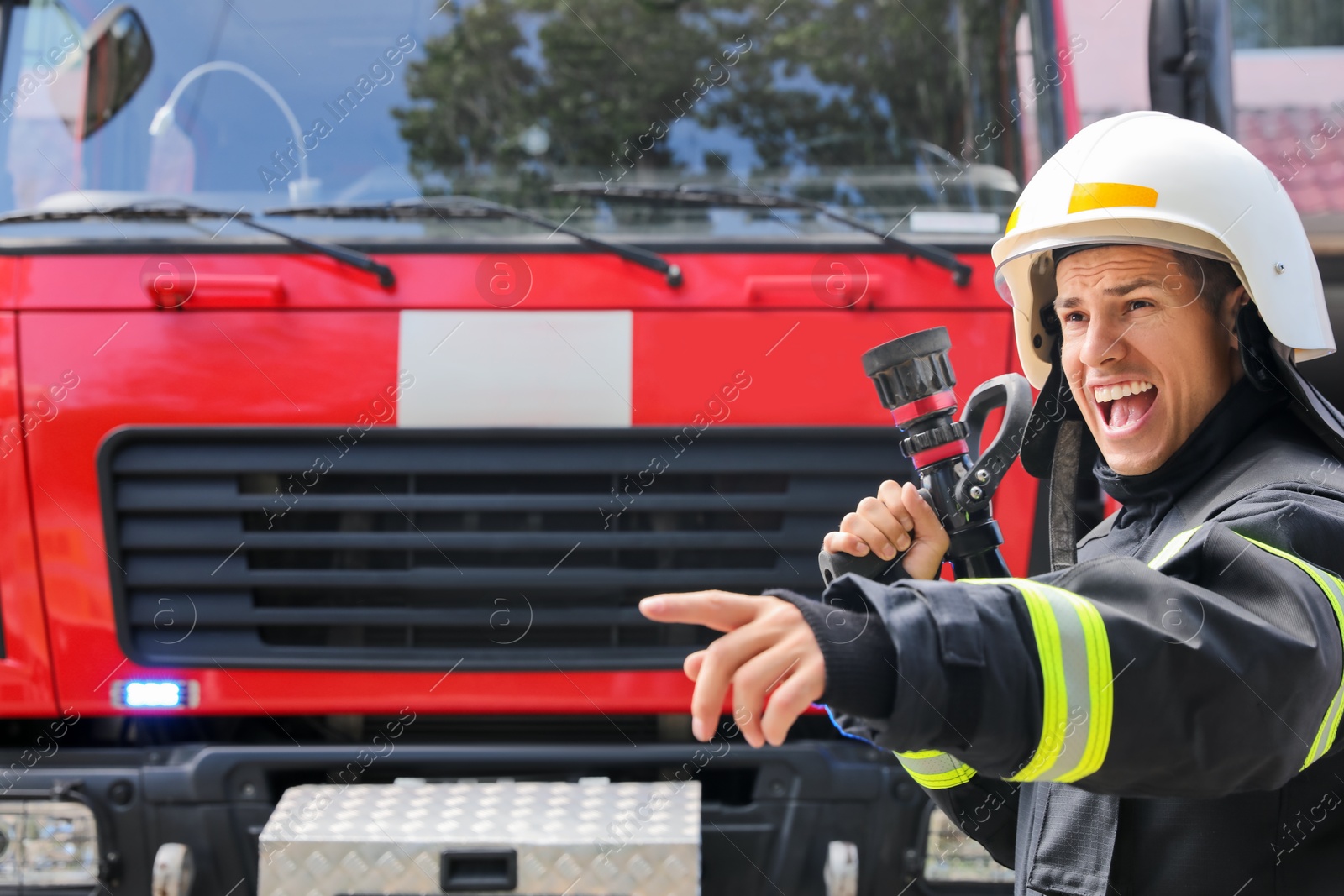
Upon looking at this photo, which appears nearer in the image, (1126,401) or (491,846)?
(1126,401)

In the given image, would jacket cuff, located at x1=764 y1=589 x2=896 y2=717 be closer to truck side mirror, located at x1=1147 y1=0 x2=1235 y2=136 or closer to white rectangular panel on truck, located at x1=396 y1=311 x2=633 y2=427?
white rectangular panel on truck, located at x1=396 y1=311 x2=633 y2=427

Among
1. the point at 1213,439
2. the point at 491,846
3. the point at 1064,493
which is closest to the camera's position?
the point at 1213,439

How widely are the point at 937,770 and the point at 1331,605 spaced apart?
701 millimetres

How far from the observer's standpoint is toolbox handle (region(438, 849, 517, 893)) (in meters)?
2.49

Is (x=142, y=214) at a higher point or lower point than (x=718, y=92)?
lower

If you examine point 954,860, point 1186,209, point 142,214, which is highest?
point 142,214

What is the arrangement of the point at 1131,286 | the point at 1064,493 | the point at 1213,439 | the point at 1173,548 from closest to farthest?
the point at 1173,548 → the point at 1213,439 → the point at 1131,286 → the point at 1064,493

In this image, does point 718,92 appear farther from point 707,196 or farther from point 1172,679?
point 1172,679

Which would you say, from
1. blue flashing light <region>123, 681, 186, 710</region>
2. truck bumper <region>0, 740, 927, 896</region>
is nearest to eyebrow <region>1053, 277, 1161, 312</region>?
truck bumper <region>0, 740, 927, 896</region>

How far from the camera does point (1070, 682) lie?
98 centimetres

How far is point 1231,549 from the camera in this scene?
1.11m

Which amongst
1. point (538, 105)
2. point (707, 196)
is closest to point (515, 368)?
point (707, 196)

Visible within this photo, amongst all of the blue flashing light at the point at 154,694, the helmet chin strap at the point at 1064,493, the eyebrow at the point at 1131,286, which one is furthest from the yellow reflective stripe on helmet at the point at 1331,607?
the blue flashing light at the point at 154,694

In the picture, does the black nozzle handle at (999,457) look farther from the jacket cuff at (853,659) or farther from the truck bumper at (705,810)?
the truck bumper at (705,810)
